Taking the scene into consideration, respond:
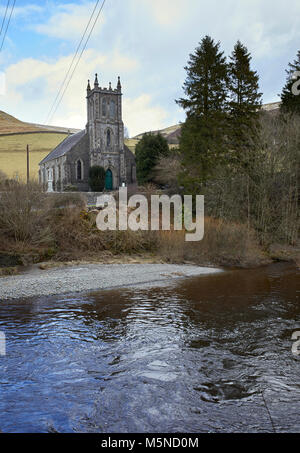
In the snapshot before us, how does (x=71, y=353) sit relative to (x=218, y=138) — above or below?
below

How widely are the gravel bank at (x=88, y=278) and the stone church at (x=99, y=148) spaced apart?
1437 inches

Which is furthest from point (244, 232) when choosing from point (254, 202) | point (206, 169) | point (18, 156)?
point (18, 156)

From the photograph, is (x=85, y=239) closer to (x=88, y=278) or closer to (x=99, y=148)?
(x=88, y=278)

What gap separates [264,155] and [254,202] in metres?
3.20

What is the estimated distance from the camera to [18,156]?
69750 millimetres

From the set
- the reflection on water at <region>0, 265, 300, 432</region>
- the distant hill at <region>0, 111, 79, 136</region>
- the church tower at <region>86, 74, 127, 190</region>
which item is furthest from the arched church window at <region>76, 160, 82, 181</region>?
the reflection on water at <region>0, 265, 300, 432</region>

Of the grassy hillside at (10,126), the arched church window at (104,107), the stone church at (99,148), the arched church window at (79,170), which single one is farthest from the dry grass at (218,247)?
the grassy hillside at (10,126)

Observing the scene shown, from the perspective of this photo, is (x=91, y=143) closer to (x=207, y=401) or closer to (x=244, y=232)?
(x=244, y=232)

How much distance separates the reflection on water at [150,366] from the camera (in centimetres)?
608

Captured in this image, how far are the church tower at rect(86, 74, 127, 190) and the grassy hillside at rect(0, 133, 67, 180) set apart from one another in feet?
49.7

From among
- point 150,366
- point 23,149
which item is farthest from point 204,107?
point 23,149

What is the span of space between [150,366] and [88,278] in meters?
9.92

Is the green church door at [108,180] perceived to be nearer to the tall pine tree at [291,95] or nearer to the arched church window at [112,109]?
the arched church window at [112,109]

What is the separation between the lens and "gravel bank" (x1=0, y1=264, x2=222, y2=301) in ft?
50.6
